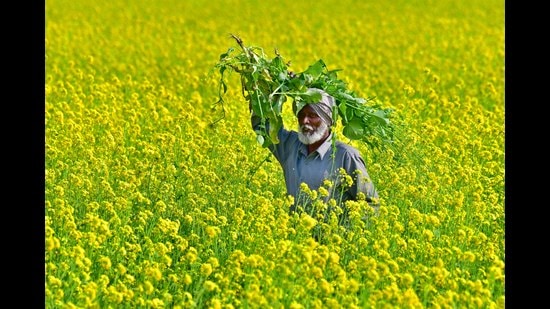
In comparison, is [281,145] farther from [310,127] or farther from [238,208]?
[238,208]

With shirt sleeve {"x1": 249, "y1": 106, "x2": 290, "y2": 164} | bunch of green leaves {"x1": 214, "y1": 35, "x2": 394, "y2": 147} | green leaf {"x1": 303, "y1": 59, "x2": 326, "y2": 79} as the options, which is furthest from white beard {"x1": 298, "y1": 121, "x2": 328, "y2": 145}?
green leaf {"x1": 303, "y1": 59, "x2": 326, "y2": 79}

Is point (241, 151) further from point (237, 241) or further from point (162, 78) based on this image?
point (162, 78)

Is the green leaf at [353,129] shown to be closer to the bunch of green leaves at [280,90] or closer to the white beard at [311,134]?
the bunch of green leaves at [280,90]

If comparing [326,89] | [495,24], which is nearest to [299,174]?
[326,89]

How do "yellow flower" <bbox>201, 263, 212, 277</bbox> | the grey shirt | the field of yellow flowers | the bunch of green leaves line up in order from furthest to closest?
the bunch of green leaves < the grey shirt < the field of yellow flowers < "yellow flower" <bbox>201, 263, 212, 277</bbox>

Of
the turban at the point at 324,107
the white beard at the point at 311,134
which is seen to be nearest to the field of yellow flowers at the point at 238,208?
the white beard at the point at 311,134

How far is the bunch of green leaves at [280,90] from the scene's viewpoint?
9439mm

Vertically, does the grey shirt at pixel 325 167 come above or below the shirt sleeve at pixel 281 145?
below

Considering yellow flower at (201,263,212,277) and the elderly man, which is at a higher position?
the elderly man

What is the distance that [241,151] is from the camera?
10.8 m

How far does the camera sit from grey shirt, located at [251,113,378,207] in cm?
916

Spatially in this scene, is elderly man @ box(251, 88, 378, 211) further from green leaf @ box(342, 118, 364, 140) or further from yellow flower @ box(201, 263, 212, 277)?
yellow flower @ box(201, 263, 212, 277)

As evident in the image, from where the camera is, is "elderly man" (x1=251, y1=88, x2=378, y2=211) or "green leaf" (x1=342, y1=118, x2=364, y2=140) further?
"green leaf" (x1=342, y1=118, x2=364, y2=140)

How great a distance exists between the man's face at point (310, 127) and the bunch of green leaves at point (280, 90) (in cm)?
6
